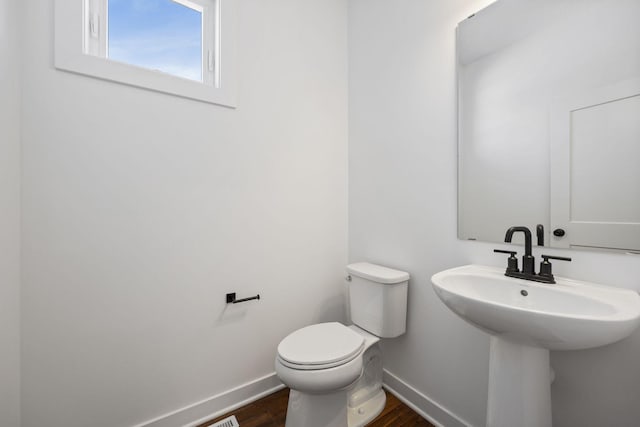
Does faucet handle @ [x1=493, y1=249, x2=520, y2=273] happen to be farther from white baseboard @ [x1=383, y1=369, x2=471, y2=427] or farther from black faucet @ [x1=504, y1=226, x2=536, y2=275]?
white baseboard @ [x1=383, y1=369, x2=471, y2=427]


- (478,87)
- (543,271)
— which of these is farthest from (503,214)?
(478,87)

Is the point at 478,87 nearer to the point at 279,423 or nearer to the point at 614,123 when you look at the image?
the point at 614,123

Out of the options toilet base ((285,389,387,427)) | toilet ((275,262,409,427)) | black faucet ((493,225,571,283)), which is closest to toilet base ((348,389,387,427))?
toilet ((275,262,409,427))

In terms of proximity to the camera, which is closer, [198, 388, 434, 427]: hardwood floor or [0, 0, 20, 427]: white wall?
[0, 0, 20, 427]: white wall

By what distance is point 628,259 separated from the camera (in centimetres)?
84

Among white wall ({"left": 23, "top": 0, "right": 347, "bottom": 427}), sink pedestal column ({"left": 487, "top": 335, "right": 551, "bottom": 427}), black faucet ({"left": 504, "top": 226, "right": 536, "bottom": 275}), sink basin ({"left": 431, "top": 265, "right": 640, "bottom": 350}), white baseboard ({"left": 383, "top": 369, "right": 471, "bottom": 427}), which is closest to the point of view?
sink basin ({"left": 431, "top": 265, "right": 640, "bottom": 350})

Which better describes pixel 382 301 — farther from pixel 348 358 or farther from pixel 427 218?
pixel 427 218

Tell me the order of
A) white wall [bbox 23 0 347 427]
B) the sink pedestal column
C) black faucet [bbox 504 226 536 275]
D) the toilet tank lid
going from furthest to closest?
the toilet tank lid < white wall [bbox 23 0 347 427] < black faucet [bbox 504 226 536 275] < the sink pedestal column

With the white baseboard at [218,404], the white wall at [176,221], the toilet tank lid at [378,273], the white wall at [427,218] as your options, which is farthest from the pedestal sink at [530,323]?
the white baseboard at [218,404]

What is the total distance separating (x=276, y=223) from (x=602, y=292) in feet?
4.62

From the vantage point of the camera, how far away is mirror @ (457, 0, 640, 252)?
0.85 meters

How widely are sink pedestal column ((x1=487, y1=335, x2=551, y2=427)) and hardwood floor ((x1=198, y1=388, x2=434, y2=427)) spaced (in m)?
0.63

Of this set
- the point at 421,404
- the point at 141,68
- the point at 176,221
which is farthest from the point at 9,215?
the point at 421,404

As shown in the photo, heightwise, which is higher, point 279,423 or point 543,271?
point 543,271
